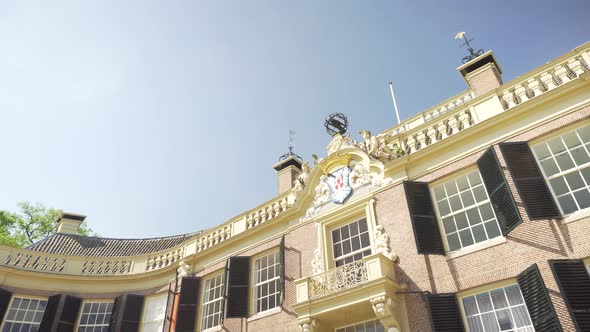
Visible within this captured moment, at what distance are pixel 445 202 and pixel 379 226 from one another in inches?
79.6

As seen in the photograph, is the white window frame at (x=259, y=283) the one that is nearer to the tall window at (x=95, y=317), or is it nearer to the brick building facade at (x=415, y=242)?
the brick building facade at (x=415, y=242)

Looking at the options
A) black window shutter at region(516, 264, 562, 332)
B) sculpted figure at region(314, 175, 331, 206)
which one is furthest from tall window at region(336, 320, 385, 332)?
sculpted figure at region(314, 175, 331, 206)

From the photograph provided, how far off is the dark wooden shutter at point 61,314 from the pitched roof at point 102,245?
11.7ft

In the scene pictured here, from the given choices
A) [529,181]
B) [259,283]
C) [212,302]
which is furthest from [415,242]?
[212,302]

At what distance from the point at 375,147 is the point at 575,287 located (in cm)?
680

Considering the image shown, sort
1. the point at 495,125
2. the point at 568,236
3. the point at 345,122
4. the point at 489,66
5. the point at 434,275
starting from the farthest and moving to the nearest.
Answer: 1. the point at 345,122
2. the point at 489,66
3. the point at 495,125
4. the point at 434,275
5. the point at 568,236

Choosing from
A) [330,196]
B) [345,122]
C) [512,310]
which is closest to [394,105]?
[345,122]

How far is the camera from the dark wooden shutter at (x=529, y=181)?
955 cm

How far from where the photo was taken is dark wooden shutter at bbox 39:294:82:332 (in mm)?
16781

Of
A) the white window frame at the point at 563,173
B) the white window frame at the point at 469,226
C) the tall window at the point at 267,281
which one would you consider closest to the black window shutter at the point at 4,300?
the tall window at the point at 267,281

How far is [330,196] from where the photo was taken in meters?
14.3

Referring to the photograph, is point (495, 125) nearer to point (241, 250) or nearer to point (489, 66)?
point (489, 66)


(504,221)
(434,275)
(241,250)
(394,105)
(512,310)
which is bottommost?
(512,310)

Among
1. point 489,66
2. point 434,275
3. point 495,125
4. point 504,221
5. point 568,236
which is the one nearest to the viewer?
point 568,236
